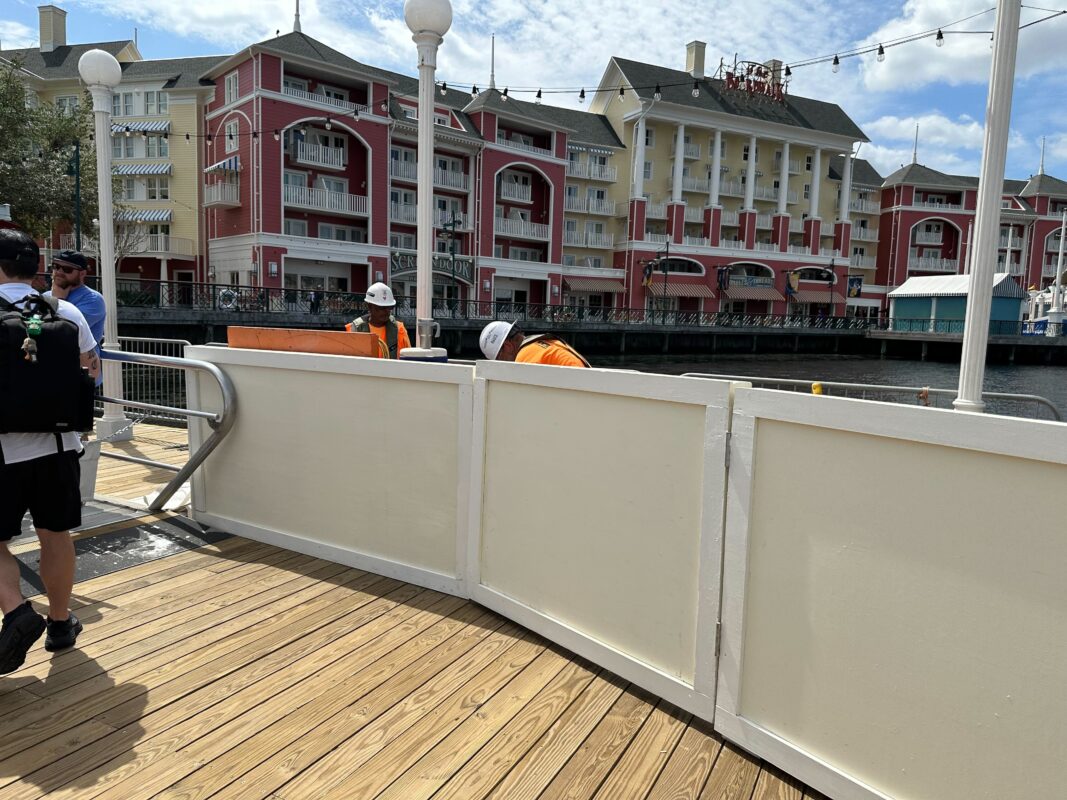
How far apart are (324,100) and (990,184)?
130ft

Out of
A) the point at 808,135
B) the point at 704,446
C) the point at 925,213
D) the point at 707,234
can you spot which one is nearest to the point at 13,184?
the point at 704,446

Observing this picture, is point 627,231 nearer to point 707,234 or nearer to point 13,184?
point 707,234

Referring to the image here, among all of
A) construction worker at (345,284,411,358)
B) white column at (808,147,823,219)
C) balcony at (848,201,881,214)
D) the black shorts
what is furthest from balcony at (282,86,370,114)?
balcony at (848,201,881,214)

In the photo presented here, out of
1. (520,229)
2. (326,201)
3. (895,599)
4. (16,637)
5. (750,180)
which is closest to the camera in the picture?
(895,599)

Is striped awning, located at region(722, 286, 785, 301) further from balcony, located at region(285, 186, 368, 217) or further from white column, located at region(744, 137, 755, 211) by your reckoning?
balcony, located at region(285, 186, 368, 217)

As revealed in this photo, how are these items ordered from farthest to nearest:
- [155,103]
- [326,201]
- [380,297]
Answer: [155,103]
[326,201]
[380,297]

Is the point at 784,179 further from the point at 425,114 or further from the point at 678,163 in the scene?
the point at 425,114

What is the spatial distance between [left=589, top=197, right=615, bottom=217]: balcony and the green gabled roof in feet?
26.1

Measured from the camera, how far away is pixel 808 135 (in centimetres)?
5606

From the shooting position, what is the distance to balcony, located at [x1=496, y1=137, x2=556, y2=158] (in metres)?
44.8

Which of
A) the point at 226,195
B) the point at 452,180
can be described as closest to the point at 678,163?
the point at 452,180

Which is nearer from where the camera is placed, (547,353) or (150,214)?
(547,353)

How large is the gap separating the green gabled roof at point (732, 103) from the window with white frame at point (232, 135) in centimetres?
2717

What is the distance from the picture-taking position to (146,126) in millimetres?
40000
